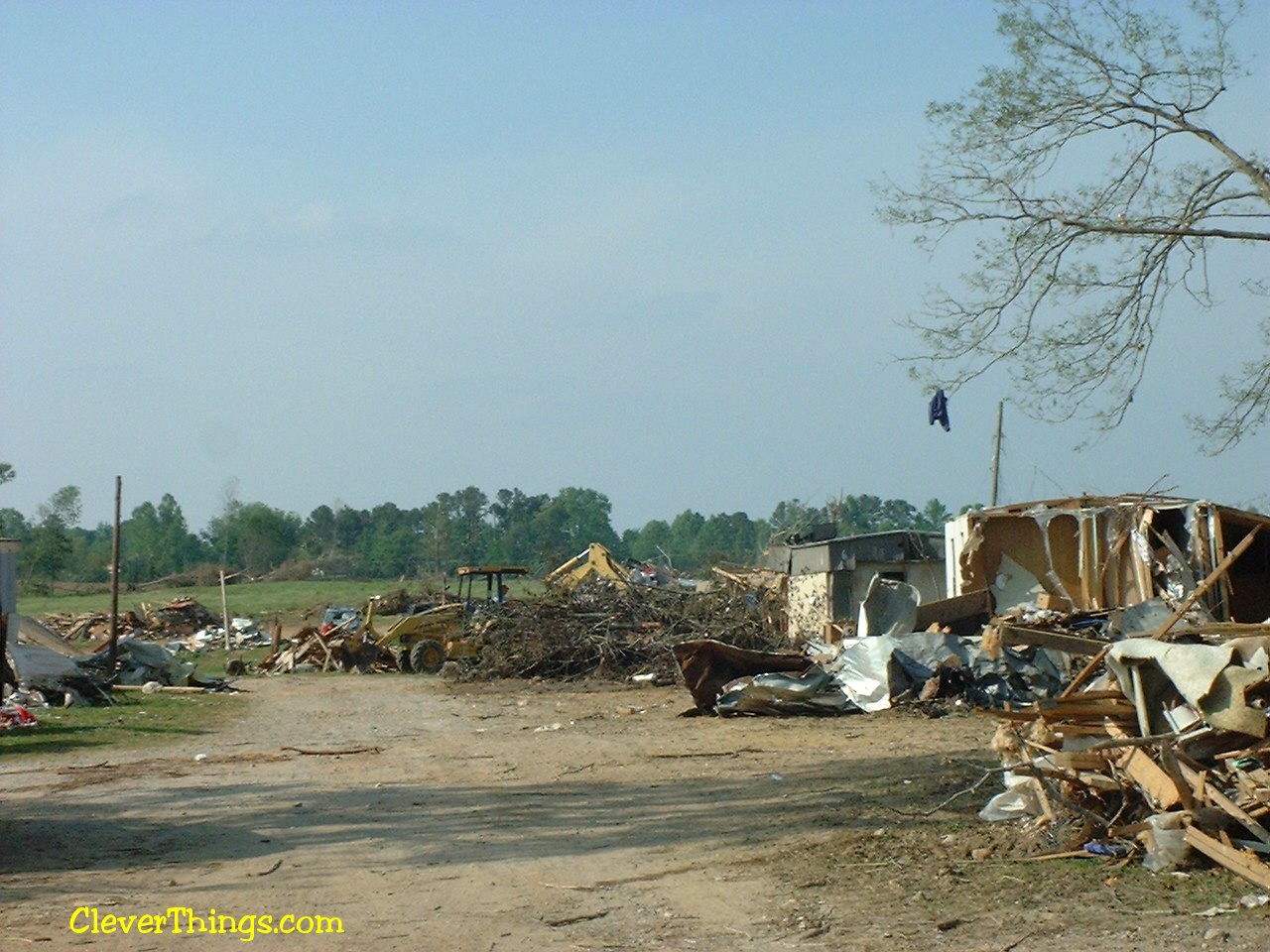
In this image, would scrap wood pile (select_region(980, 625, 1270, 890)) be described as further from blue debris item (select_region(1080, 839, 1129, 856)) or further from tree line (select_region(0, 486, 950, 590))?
tree line (select_region(0, 486, 950, 590))

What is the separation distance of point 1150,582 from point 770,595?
10378 millimetres

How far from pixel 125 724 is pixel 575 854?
11330mm

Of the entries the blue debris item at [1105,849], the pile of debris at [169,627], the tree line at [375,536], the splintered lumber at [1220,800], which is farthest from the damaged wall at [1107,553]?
the tree line at [375,536]

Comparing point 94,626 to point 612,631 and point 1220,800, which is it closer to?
point 612,631

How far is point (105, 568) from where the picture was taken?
8731cm

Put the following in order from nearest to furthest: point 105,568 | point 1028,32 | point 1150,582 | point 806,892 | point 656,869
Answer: point 806,892 → point 656,869 → point 1028,32 → point 1150,582 → point 105,568

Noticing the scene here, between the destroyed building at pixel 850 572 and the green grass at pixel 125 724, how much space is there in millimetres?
11796

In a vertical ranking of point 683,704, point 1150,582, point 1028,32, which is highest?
point 1028,32

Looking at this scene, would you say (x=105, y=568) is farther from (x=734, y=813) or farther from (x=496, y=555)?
(x=734, y=813)

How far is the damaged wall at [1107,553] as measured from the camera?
716 inches

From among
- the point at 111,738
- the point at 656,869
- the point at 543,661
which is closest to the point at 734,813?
the point at 656,869

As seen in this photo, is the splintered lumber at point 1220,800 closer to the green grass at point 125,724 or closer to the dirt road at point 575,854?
the dirt road at point 575,854

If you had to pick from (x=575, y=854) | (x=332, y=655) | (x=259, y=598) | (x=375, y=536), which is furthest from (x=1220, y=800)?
(x=375, y=536)

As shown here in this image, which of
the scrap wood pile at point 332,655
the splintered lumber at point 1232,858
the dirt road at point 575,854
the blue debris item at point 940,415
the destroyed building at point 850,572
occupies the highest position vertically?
the blue debris item at point 940,415
